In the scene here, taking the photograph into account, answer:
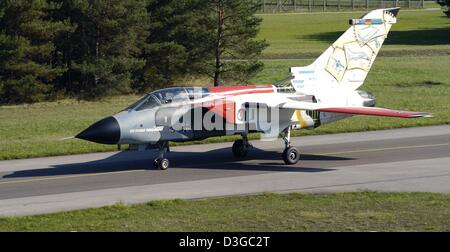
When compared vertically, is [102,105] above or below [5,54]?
below

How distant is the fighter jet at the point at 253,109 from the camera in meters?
20.5

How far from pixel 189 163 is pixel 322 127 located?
8003 millimetres

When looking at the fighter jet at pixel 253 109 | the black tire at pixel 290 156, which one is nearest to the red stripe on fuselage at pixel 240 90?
the fighter jet at pixel 253 109

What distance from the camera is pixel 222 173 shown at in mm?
20609

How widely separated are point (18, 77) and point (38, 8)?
12.2 ft

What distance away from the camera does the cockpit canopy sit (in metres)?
20.7

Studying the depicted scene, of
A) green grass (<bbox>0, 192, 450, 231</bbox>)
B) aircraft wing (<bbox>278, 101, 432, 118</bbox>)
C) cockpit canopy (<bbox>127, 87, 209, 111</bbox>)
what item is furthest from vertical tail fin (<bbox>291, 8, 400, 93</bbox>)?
green grass (<bbox>0, 192, 450, 231</bbox>)

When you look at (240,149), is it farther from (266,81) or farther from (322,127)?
(266,81)

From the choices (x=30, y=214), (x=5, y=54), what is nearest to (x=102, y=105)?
(x=5, y=54)

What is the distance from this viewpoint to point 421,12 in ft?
384

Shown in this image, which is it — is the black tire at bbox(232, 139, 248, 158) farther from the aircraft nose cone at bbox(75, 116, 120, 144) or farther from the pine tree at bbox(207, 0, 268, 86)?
the pine tree at bbox(207, 0, 268, 86)

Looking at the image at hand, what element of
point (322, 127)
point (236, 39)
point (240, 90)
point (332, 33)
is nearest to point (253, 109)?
point (240, 90)
